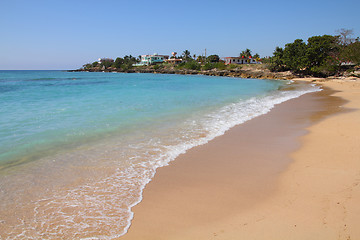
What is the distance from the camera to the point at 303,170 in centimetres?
505

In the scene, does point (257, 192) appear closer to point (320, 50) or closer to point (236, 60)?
point (320, 50)

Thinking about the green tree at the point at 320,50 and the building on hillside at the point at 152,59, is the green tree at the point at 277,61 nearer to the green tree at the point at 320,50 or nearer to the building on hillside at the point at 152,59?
the green tree at the point at 320,50

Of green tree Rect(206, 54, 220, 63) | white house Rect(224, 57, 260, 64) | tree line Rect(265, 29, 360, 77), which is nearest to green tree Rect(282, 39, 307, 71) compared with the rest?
tree line Rect(265, 29, 360, 77)

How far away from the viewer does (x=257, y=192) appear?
4191mm

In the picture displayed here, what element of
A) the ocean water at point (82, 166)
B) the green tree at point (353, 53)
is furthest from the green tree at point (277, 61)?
the ocean water at point (82, 166)

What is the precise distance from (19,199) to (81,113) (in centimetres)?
877

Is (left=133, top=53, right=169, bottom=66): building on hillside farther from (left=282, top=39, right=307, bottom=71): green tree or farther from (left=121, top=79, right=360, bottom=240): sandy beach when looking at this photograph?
(left=121, top=79, right=360, bottom=240): sandy beach

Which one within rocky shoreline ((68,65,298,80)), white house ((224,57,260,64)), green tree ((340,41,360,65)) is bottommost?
rocky shoreline ((68,65,298,80))

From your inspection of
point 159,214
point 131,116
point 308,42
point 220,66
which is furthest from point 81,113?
point 220,66

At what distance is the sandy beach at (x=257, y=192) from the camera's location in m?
3.19

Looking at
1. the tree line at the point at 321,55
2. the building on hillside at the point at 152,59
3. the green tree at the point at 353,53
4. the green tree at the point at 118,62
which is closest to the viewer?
the green tree at the point at 353,53

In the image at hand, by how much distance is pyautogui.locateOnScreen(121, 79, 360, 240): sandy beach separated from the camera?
3.19 m

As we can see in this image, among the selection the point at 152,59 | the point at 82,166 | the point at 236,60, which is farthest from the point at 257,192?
the point at 152,59

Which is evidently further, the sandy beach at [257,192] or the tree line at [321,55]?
the tree line at [321,55]
